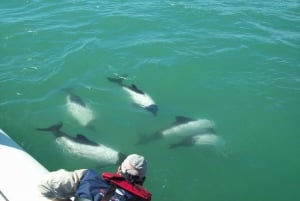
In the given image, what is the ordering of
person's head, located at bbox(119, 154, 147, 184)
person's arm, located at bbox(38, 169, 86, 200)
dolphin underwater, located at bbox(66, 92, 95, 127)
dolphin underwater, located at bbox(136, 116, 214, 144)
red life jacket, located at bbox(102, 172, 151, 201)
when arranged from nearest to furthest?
red life jacket, located at bbox(102, 172, 151, 201) < person's head, located at bbox(119, 154, 147, 184) < person's arm, located at bbox(38, 169, 86, 200) < dolphin underwater, located at bbox(136, 116, 214, 144) < dolphin underwater, located at bbox(66, 92, 95, 127)

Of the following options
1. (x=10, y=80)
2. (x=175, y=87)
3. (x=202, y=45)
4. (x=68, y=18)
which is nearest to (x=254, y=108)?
(x=175, y=87)

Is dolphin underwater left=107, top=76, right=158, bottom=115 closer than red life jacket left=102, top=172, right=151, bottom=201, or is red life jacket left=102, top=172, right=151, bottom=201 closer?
red life jacket left=102, top=172, right=151, bottom=201

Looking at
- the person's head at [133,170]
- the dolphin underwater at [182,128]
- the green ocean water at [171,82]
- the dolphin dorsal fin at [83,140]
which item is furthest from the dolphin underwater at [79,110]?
the person's head at [133,170]

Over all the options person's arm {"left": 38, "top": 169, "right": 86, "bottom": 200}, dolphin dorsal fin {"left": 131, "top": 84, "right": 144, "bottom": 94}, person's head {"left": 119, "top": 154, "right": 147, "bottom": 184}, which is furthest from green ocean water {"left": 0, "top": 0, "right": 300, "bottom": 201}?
person's head {"left": 119, "top": 154, "right": 147, "bottom": 184}

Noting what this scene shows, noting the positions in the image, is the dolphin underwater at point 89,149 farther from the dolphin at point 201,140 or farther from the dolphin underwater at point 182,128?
the dolphin at point 201,140

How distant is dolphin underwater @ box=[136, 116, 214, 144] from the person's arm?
524 centimetres

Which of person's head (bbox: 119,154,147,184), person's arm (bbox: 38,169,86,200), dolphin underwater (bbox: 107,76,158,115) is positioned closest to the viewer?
person's head (bbox: 119,154,147,184)

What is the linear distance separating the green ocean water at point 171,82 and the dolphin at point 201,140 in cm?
17

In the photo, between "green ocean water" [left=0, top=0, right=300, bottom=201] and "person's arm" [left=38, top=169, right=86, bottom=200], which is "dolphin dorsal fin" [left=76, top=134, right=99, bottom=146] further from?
"person's arm" [left=38, top=169, right=86, bottom=200]

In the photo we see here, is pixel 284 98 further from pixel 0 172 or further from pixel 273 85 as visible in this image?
pixel 0 172

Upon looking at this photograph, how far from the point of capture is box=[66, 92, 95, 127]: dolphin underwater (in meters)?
13.5

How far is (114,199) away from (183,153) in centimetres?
595

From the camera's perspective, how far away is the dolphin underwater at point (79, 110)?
44.3 ft

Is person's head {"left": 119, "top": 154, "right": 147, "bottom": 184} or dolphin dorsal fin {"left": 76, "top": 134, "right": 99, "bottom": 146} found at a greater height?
person's head {"left": 119, "top": 154, "right": 147, "bottom": 184}
